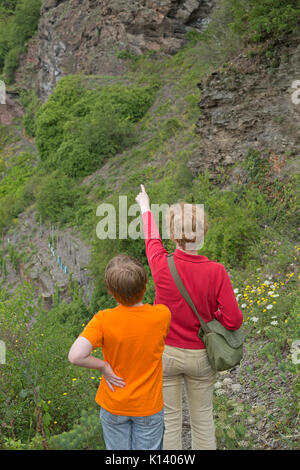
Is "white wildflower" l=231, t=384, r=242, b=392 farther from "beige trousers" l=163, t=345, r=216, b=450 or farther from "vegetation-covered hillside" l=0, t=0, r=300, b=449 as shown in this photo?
"beige trousers" l=163, t=345, r=216, b=450

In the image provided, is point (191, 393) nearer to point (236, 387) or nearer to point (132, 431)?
point (132, 431)

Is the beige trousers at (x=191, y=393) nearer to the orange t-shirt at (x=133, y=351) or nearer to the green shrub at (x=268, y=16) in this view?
the orange t-shirt at (x=133, y=351)

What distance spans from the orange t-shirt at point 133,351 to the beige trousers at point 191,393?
26cm

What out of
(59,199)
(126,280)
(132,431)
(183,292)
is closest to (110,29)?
(59,199)

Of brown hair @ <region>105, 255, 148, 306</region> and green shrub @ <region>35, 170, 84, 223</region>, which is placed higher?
green shrub @ <region>35, 170, 84, 223</region>

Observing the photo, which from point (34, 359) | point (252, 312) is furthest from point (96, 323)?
point (252, 312)

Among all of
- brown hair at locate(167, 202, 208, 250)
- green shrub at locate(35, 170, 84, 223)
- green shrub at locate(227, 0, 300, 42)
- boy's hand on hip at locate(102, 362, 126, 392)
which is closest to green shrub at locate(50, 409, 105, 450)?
boy's hand on hip at locate(102, 362, 126, 392)

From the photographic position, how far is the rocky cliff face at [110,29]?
25.8 meters

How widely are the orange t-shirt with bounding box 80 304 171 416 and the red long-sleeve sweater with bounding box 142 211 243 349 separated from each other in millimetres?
244

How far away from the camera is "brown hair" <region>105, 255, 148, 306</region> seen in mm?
2297

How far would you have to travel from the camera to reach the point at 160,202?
1316 centimetres

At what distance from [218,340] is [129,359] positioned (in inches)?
23.2

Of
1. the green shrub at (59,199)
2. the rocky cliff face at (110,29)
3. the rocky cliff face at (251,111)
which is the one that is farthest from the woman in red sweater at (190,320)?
the rocky cliff face at (110,29)

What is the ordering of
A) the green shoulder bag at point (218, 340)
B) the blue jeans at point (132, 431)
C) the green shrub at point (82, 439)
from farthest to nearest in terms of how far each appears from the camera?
1. the green shrub at point (82, 439)
2. the green shoulder bag at point (218, 340)
3. the blue jeans at point (132, 431)
